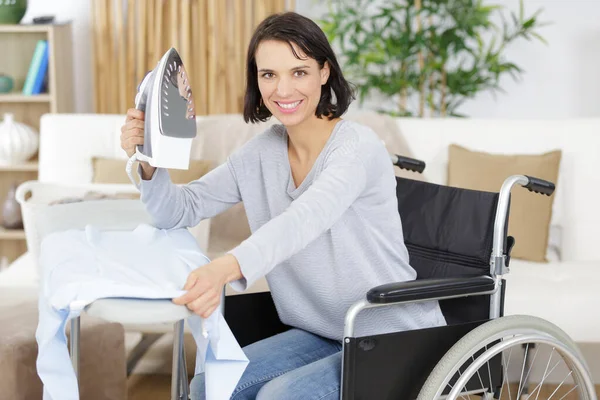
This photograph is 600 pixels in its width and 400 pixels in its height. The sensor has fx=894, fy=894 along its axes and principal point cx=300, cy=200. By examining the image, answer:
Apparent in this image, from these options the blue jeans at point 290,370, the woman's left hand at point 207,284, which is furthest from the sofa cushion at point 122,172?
the woman's left hand at point 207,284

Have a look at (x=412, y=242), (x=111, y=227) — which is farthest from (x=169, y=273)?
(x=412, y=242)

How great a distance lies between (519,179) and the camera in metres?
1.70

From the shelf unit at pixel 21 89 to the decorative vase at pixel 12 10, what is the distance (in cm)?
7

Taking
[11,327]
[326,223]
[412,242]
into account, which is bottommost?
[11,327]

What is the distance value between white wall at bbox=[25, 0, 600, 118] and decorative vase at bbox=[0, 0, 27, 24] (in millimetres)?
355

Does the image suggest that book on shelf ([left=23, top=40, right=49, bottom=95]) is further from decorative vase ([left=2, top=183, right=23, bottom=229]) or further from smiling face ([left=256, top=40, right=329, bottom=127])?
smiling face ([left=256, top=40, right=329, bottom=127])

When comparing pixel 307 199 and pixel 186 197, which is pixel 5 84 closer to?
pixel 186 197

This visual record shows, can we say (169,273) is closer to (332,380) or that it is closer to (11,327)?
(332,380)

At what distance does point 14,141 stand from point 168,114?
2543 millimetres

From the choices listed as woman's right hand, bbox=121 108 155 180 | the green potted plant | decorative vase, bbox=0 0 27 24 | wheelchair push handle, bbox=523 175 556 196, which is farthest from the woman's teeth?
decorative vase, bbox=0 0 27 24

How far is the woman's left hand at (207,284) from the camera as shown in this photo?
1.26 meters

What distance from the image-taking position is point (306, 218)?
1415 millimetres

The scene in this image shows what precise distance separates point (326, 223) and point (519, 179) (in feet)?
1.48

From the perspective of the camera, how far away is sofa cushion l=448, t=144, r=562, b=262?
281cm
